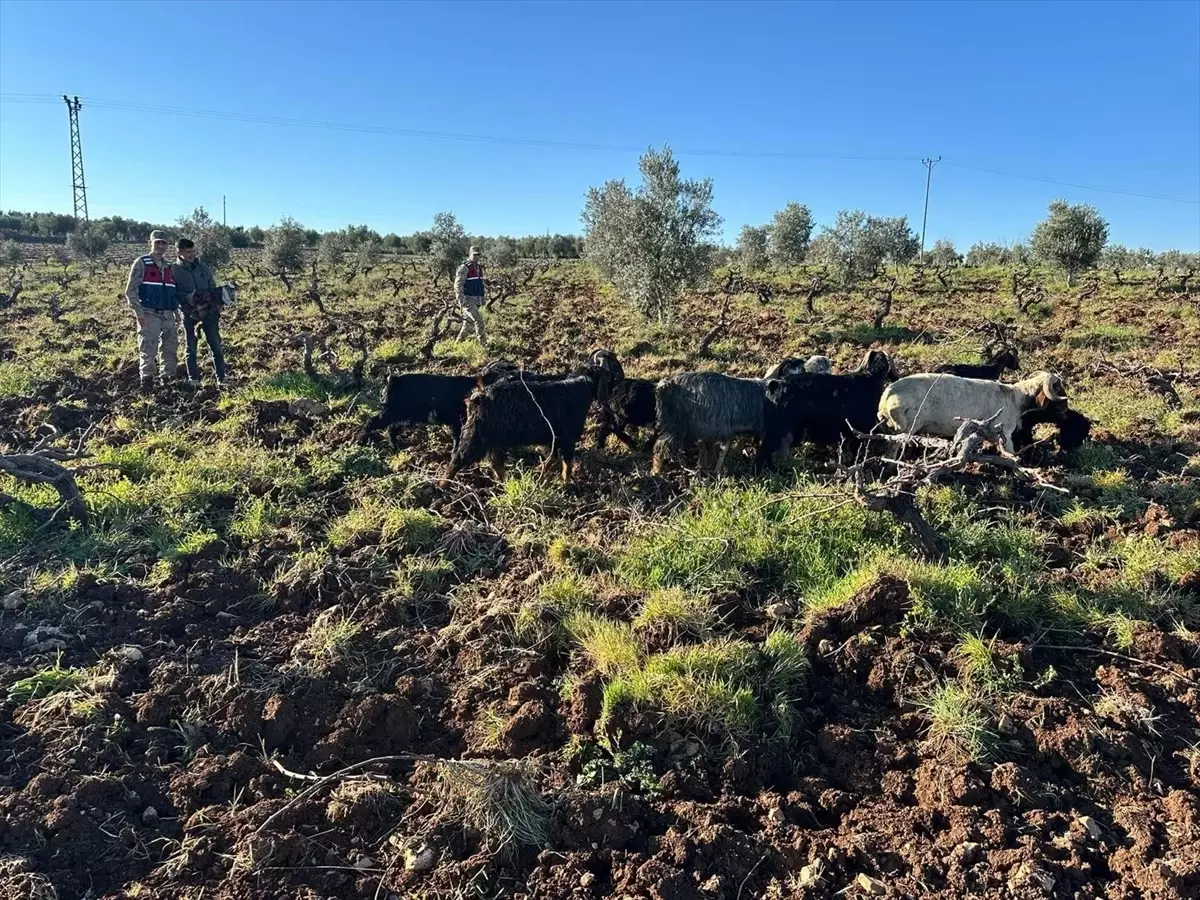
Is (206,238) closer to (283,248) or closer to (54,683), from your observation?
(283,248)

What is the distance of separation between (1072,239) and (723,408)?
24513 millimetres

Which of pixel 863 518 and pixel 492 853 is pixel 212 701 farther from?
pixel 863 518

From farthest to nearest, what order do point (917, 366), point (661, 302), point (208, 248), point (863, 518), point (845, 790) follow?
point (208, 248)
point (661, 302)
point (917, 366)
point (863, 518)
point (845, 790)

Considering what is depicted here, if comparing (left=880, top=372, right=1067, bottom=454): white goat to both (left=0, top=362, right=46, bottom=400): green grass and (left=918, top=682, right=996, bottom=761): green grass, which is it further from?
(left=0, top=362, right=46, bottom=400): green grass

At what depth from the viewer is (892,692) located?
3977 millimetres

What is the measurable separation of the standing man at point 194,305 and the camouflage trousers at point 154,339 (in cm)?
23

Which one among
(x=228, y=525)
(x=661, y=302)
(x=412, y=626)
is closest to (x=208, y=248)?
(x=661, y=302)

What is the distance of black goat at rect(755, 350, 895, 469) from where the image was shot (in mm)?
7328

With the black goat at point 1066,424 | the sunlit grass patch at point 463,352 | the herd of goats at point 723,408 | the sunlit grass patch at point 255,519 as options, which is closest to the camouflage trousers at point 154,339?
the sunlit grass patch at point 463,352

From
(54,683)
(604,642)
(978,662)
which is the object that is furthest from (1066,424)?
(54,683)

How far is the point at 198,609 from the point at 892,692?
446 cm

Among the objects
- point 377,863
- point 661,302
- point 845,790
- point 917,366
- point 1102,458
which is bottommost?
point 377,863

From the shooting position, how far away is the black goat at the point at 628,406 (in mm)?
7766

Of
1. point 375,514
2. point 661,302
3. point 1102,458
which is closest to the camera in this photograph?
point 375,514
